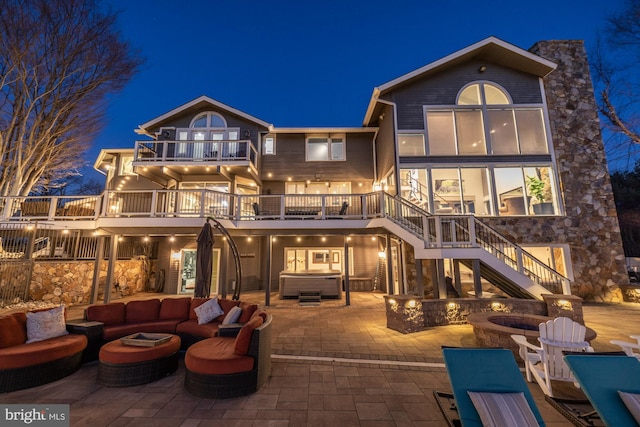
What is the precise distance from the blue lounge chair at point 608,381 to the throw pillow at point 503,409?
1.78 ft

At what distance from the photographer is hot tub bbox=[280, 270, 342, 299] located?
10.7 meters

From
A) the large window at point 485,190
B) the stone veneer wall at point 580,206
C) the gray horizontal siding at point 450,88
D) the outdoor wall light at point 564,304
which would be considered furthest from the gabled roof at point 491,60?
the outdoor wall light at point 564,304

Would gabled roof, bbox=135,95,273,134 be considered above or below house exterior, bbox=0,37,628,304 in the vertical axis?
above

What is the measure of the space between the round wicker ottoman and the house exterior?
514cm

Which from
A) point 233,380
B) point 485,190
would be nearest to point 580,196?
point 485,190

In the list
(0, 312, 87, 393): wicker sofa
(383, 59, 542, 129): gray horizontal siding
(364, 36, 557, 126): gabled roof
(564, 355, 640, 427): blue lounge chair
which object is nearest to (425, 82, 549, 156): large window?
(383, 59, 542, 129): gray horizontal siding

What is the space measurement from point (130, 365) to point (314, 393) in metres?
2.72

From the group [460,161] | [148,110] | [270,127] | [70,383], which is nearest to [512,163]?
[460,161]

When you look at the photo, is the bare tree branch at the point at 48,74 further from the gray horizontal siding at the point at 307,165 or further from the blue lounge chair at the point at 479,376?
the blue lounge chair at the point at 479,376

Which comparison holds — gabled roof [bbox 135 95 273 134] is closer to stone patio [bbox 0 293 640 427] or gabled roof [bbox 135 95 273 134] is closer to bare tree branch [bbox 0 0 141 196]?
bare tree branch [bbox 0 0 141 196]

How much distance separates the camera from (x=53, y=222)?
9.30m

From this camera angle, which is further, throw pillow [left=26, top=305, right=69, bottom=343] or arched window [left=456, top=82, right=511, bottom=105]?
arched window [left=456, top=82, right=511, bottom=105]

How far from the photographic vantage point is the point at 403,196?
10.8m

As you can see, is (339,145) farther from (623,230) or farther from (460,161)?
(623,230)
